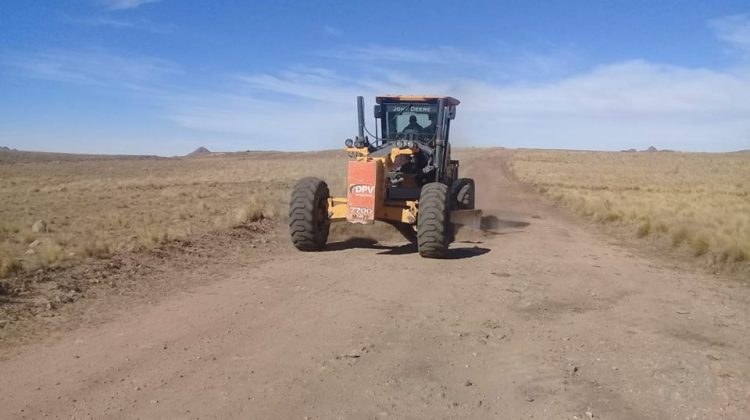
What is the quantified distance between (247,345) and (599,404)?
3.18m

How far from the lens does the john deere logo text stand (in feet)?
35.1

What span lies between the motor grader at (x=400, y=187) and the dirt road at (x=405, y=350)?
1.24 meters

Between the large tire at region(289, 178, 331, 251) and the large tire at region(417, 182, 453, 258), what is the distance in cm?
196

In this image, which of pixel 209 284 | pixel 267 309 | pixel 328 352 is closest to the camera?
pixel 328 352

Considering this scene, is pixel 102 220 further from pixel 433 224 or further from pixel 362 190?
pixel 433 224

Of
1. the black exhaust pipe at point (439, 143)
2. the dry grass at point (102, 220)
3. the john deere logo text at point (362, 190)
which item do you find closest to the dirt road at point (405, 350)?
the john deere logo text at point (362, 190)

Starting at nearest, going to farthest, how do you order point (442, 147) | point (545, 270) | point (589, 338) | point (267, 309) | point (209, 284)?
point (589, 338), point (267, 309), point (209, 284), point (545, 270), point (442, 147)

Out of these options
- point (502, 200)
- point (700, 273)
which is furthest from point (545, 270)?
point (502, 200)

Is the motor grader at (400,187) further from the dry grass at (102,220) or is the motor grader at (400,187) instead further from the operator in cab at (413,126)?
the dry grass at (102,220)

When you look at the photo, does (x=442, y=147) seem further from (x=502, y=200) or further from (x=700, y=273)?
(x=502, y=200)

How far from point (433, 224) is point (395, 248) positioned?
6.22ft

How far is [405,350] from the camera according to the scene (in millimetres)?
5828

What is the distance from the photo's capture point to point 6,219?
18.9 meters

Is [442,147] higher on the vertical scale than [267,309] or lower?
higher
